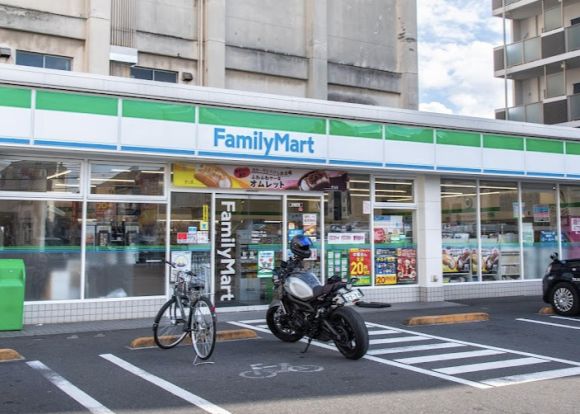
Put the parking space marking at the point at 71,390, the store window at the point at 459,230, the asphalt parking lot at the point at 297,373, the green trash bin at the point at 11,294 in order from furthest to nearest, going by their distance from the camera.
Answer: the store window at the point at 459,230 → the green trash bin at the point at 11,294 → the asphalt parking lot at the point at 297,373 → the parking space marking at the point at 71,390

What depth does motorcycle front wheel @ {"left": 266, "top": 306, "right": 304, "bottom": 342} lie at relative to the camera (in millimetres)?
8914

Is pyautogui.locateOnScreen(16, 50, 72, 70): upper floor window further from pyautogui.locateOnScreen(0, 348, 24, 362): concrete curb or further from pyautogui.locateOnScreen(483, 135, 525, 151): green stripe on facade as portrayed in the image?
pyautogui.locateOnScreen(483, 135, 525, 151): green stripe on facade

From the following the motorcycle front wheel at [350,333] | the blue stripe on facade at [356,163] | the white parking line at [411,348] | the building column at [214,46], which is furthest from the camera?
the building column at [214,46]

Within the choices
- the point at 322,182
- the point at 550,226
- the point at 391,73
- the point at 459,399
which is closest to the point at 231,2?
the point at 391,73

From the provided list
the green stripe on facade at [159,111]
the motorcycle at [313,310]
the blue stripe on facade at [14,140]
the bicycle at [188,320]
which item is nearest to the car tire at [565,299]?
the motorcycle at [313,310]

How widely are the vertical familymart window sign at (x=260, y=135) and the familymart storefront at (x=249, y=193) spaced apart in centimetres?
2

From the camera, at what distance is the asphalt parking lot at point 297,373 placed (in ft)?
19.5

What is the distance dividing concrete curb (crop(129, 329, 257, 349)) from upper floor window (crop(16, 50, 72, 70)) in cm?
1029

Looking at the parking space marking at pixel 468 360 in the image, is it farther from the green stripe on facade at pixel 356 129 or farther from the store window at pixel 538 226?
the store window at pixel 538 226

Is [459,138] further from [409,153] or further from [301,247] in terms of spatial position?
[301,247]

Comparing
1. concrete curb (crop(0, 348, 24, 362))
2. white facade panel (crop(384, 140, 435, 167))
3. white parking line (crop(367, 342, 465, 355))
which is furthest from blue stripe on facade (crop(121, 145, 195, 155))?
white parking line (crop(367, 342, 465, 355))

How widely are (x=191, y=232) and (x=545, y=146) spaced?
9.64 m

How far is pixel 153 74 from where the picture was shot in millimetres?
18016

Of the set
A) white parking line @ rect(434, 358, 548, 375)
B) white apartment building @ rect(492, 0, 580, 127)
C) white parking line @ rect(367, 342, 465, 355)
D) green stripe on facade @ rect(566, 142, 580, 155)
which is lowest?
white parking line @ rect(434, 358, 548, 375)
